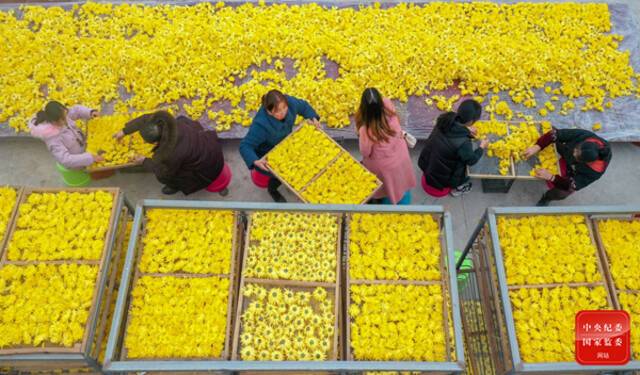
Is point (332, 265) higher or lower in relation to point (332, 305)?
higher

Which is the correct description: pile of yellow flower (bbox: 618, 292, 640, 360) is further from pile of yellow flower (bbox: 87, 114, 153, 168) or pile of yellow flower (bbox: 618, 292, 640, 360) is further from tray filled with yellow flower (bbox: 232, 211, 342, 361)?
→ pile of yellow flower (bbox: 87, 114, 153, 168)

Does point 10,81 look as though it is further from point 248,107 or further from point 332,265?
point 332,265

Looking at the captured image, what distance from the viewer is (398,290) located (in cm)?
350

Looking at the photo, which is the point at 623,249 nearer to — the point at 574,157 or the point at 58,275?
the point at 574,157

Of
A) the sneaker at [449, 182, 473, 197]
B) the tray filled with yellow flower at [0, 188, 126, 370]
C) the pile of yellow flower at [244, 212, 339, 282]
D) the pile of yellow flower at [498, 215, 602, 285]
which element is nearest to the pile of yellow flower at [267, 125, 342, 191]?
the pile of yellow flower at [244, 212, 339, 282]

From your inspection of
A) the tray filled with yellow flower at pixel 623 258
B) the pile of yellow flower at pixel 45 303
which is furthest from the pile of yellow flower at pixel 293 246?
the tray filled with yellow flower at pixel 623 258

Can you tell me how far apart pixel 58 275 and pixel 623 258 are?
5.08m

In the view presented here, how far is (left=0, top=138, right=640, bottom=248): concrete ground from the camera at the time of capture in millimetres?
6027

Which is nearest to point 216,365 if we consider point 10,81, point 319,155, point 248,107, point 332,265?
point 332,265

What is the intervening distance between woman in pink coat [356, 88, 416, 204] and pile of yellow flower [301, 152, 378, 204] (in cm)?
21

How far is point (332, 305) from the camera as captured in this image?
348cm

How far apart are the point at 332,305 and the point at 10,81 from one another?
6.31 m

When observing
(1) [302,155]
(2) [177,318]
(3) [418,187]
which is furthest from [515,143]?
(2) [177,318]

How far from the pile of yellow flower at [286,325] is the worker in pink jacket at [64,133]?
321cm
